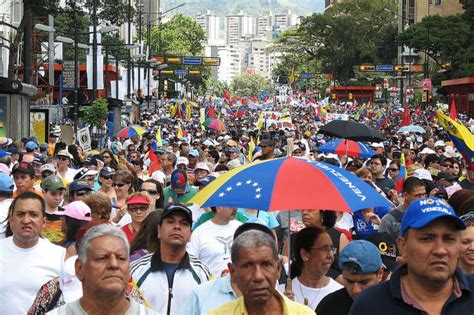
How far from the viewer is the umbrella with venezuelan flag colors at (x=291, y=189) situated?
685cm

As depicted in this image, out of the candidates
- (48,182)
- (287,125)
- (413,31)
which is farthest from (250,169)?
(413,31)

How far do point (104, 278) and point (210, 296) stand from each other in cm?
113

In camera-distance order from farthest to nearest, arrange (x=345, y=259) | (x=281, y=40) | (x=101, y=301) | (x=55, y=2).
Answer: (x=281, y=40)
(x=55, y=2)
(x=345, y=259)
(x=101, y=301)

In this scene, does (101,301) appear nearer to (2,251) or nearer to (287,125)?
(2,251)

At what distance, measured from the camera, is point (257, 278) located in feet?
16.8

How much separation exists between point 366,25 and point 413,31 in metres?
39.1

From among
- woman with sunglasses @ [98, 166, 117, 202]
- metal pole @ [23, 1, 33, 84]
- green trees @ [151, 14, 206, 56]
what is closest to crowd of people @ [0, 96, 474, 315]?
woman with sunglasses @ [98, 166, 117, 202]

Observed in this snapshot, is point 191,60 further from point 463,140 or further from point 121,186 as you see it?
point 121,186

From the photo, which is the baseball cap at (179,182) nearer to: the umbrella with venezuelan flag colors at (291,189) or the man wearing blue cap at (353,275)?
the umbrella with venezuelan flag colors at (291,189)

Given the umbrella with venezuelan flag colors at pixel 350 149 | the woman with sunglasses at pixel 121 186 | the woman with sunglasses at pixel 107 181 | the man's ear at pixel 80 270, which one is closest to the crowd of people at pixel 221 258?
the man's ear at pixel 80 270

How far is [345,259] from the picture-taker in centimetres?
614

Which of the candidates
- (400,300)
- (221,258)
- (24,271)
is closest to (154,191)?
(221,258)

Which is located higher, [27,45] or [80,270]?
[27,45]

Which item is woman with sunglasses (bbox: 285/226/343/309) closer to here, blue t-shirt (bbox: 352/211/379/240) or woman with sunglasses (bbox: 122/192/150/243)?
woman with sunglasses (bbox: 122/192/150/243)
